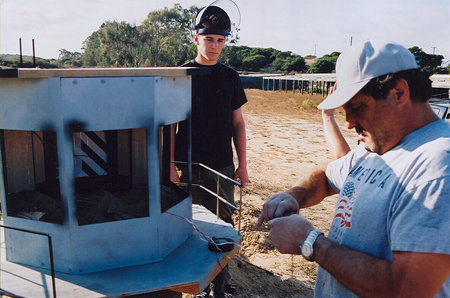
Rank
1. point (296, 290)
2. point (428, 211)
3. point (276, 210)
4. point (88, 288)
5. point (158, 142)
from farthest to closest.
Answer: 1. point (296, 290)
2. point (158, 142)
3. point (88, 288)
4. point (276, 210)
5. point (428, 211)

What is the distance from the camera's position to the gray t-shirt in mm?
1615

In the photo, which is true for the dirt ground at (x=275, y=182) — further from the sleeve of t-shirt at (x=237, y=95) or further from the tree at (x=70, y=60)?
the tree at (x=70, y=60)

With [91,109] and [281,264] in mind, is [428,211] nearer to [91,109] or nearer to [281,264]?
[91,109]

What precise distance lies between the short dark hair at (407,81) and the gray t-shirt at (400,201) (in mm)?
159

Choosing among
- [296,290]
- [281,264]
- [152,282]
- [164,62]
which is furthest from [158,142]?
[164,62]

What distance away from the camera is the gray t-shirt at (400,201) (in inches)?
63.6

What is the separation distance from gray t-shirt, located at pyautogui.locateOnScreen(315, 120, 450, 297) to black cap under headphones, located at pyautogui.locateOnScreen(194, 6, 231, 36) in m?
2.44

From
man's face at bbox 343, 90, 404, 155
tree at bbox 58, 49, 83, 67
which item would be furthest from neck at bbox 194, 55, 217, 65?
tree at bbox 58, 49, 83, 67

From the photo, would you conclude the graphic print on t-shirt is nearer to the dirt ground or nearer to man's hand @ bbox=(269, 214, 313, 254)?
man's hand @ bbox=(269, 214, 313, 254)

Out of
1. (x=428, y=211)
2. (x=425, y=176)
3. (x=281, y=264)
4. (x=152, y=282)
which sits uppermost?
(x=425, y=176)

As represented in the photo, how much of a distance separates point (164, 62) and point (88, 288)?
5079cm

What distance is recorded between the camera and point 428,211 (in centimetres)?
162

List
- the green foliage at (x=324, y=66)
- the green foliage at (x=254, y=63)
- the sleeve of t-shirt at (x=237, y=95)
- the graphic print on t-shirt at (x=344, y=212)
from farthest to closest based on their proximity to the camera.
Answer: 1. the green foliage at (x=254, y=63)
2. the green foliage at (x=324, y=66)
3. the sleeve of t-shirt at (x=237, y=95)
4. the graphic print on t-shirt at (x=344, y=212)

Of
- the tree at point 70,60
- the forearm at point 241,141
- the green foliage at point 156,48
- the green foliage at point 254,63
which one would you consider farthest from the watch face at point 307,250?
the green foliage at point 254,63
